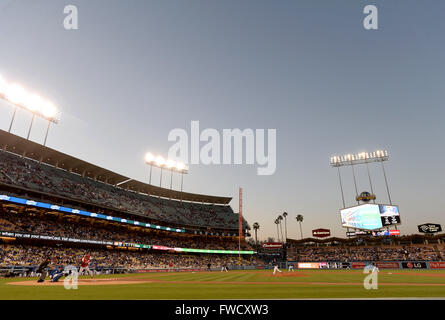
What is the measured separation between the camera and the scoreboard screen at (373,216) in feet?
175

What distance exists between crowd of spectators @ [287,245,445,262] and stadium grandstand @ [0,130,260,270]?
56.6 ft

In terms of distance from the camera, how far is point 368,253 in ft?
216

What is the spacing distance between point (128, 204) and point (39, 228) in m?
22.6

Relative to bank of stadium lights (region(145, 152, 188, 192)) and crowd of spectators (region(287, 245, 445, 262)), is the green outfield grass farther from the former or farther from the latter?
bank of stadium lights (region(145, 152, 188, 192))

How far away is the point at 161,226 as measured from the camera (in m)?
67.8

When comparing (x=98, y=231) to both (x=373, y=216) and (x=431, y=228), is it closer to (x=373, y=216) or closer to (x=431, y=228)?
(x=373, y=216)

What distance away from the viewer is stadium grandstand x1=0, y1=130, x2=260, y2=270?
1638 inches

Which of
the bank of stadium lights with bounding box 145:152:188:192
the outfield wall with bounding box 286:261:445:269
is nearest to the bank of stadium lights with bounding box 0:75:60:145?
the bank of stadium lights with bounding box 145:152:188:192

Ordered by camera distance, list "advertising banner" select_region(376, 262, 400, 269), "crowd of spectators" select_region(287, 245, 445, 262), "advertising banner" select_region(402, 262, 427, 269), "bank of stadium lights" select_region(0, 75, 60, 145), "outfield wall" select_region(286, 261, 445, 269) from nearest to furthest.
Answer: "bank of stadium lights" select_region(0, 75, 60, 145), "outfield wall" select_region(286, 261, 445, 269), "advertising banner" select_region(402, 262, 427, 269), "advertising banner" select_region(376, 262, 400, 269), "crowd of spectators" select_region(287, 245, 445, 262)

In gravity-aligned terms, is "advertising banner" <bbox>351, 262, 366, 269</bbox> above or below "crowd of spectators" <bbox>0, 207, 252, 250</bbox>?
below

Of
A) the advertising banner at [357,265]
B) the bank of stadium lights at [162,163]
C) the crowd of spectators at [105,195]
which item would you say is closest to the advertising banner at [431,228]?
the advertising banner at [357,265]
